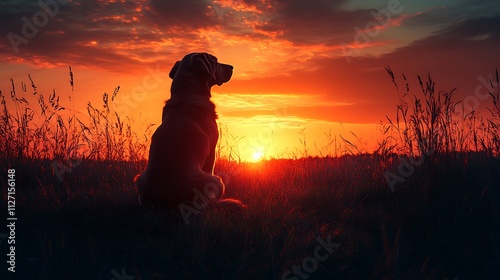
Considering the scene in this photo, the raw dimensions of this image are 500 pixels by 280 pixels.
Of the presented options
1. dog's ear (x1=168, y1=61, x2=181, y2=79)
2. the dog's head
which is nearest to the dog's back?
the dog's head

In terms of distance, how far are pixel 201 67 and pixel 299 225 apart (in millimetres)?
2600

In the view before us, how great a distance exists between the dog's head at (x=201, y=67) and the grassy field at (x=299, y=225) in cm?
152

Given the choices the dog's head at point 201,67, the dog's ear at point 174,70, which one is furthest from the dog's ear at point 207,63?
the dog's ear at point 174,70

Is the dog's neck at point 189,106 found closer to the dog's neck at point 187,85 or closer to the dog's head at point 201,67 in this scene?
the dog's neck at point 187,85

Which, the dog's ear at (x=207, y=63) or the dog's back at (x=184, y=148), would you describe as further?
the dog's ear at (x=207, y=63)

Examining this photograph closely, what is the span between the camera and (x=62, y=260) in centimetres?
334

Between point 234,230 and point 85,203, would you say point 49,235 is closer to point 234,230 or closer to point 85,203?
point 85,203

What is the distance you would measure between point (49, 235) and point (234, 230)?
173 cm

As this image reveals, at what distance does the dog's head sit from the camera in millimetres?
5672

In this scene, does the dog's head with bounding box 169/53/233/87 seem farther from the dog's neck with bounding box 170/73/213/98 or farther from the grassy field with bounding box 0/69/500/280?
the grassy field with bounding box 0/69/500/280

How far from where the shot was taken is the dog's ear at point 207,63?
5.67 m

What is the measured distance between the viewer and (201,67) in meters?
5.68

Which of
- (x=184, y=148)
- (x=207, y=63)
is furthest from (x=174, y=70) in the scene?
(x=184, y=148)

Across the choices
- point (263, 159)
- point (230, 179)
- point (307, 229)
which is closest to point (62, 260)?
point (307, 229)
